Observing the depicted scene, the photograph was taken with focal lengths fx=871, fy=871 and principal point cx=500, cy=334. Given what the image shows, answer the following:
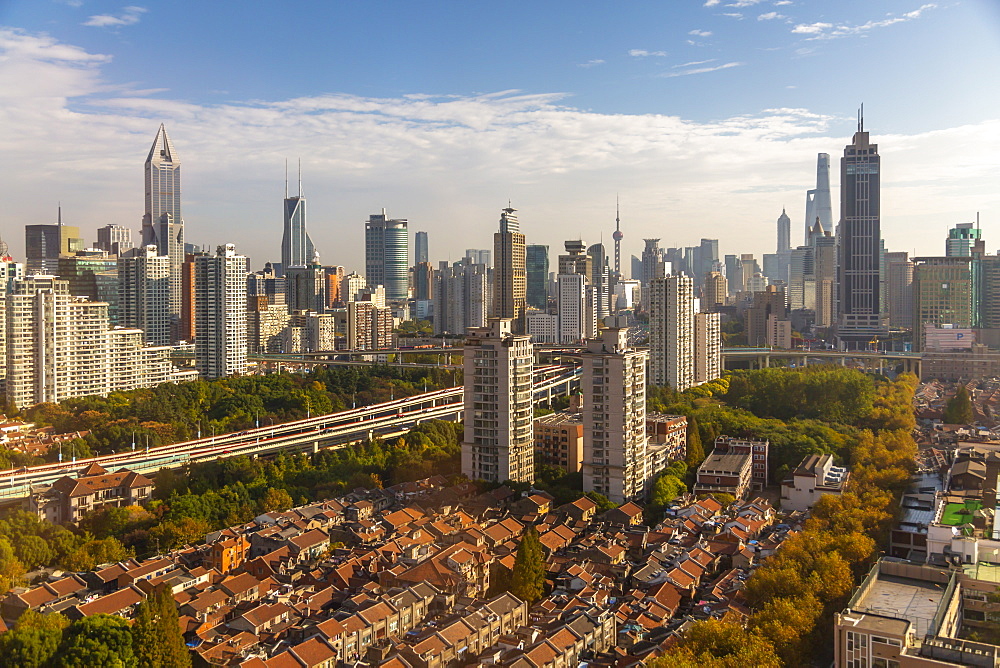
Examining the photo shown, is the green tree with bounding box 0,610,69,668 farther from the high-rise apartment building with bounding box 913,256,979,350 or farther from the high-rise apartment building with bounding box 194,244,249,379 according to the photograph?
the high-rise apartment building with bounding box 913,256,979,350

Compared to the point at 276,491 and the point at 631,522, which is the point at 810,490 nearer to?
the point at 631,522

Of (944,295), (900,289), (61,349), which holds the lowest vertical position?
(61,349)

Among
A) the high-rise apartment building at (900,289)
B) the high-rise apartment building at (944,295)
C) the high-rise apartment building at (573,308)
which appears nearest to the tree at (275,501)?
the high-rise apartment building at (944,295)

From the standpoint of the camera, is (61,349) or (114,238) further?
(114,238)

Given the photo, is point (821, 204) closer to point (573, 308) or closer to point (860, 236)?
point (860, 236)

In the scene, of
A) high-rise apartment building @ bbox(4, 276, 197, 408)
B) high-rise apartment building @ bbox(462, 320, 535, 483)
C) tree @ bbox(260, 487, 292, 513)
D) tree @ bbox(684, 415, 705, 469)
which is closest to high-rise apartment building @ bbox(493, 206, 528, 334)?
high-rise apartment building @ bbox(4, 276, 197, 408)

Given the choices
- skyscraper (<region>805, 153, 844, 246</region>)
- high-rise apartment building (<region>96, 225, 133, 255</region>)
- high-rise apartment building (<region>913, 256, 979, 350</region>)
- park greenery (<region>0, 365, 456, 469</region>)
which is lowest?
park greenery (<region>0, 365, 456, 469</region>)

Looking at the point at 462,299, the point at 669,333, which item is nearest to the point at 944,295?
the point at 669,333
